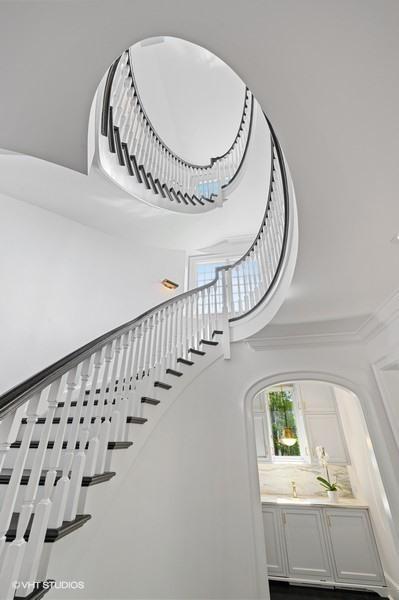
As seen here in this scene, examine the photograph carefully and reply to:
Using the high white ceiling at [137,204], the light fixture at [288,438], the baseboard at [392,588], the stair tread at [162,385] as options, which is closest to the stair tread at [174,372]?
the stair tread at [162,385]

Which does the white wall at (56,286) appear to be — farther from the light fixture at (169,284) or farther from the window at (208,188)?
the window at (208,188)

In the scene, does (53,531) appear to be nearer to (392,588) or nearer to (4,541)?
(4,541)

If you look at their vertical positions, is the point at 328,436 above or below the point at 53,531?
above

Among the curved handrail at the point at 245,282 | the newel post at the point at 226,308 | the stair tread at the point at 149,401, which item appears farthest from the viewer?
the newel post at the point at 226,308

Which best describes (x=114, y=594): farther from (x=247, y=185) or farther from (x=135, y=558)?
(x=247, y=185)

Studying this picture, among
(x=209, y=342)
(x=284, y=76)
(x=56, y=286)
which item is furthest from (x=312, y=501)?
(x=284, y=76)

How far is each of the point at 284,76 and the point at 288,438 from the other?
198 inches

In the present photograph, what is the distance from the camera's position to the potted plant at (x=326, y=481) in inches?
147

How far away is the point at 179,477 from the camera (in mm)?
2605

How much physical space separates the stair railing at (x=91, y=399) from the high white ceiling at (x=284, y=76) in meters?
0.35

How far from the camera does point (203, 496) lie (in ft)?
8.95

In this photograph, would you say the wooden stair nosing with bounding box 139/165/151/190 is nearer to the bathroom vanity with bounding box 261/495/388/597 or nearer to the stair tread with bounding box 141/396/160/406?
the stair tread with bounding box 141/396/160/406

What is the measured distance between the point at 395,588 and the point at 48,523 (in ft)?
13.0

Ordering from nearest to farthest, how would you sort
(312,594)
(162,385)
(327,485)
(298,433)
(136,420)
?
(136,420) < (162,385) < (312,594) < (327,485) < (298,433)
